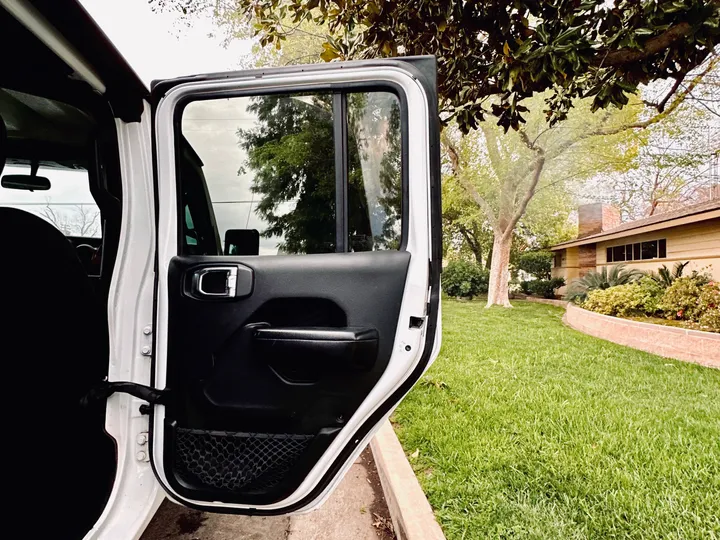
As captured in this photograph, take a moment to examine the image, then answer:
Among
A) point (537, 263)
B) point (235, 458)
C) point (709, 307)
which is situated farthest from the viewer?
point (537, 263)

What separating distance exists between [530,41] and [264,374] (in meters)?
2.25

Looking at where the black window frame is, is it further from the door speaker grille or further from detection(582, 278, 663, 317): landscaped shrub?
detection(582, 278, 663, 317): landscaped shrub

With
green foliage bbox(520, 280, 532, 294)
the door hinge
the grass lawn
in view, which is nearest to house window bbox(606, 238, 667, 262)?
green foliage bbox(520, 280, 532, 294)

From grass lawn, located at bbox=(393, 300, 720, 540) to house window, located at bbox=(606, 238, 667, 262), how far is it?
7007 mm

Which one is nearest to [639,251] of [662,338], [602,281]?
[602,281]

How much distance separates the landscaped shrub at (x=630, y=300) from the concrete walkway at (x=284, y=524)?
747 cm

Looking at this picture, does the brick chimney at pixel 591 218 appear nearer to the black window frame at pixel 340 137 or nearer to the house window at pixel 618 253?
the house window at pixel 618 253

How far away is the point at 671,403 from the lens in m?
3.77

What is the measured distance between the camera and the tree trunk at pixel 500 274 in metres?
14.0

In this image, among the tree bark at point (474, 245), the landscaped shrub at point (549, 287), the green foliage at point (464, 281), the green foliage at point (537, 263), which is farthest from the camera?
the tree bark at point (474, 245)

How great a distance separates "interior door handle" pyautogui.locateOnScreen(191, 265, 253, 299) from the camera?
57.0 inches

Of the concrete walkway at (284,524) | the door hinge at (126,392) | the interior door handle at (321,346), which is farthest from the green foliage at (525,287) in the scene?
the door hinge at (126,392)

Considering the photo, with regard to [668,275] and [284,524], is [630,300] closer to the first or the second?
[668,275]

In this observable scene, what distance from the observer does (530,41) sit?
237 cm
